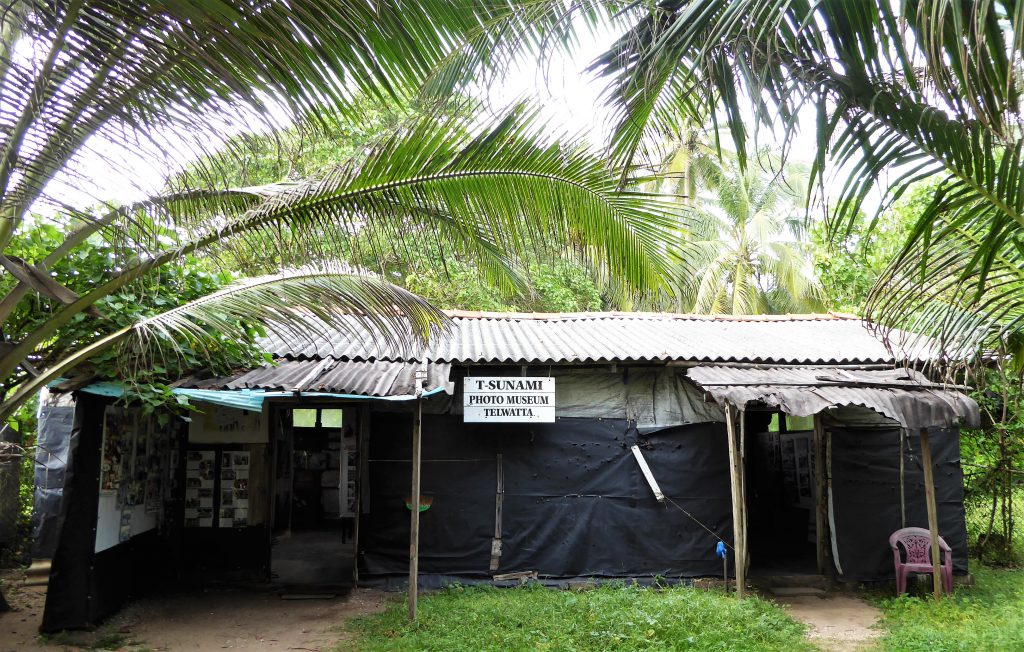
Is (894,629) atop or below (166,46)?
below

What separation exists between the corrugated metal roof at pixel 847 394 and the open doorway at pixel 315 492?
4922 mm

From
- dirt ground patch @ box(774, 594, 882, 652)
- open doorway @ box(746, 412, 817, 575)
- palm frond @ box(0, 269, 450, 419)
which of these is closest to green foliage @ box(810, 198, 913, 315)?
open doorway @ box(746, 412, 817, 575)

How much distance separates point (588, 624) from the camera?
6949 millimetres

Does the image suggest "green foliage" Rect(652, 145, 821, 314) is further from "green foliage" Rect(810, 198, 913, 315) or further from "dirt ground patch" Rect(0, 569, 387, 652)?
"dirt ground patch" Rect(0, 569, 387, 652)

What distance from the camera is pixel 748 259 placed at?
65.2ft

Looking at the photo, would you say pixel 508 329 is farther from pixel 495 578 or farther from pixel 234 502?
pixel 234 502

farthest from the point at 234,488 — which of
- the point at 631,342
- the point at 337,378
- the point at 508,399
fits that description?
the point at 631,342

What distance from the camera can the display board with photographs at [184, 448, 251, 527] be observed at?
30.0 feet

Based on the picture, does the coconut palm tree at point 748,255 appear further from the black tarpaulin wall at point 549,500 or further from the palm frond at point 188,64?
the palm frond at point 188,64

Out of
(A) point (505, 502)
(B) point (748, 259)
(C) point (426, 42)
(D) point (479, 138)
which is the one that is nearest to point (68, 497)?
(A) point (505, 502)

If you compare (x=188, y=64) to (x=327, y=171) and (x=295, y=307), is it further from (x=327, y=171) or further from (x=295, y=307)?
(x=295, y=307)

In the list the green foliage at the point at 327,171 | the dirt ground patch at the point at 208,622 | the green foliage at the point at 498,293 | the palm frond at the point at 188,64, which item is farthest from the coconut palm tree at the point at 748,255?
the palm frond at the point at 188,64

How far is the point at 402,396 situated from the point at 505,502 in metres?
2.67

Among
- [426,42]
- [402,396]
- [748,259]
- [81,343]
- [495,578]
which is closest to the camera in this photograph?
[426,42]
